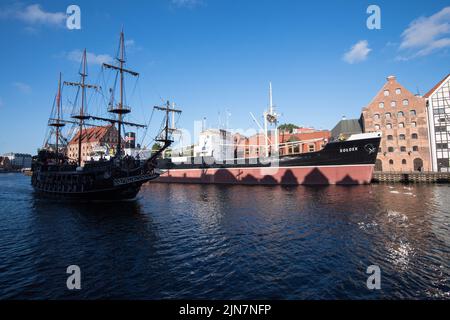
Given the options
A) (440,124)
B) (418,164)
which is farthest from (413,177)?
(440,124)

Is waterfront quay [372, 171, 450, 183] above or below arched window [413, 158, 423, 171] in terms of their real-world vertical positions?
below

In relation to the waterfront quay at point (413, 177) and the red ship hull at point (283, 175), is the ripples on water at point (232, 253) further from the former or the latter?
the waterfront quay at point (413, 177)

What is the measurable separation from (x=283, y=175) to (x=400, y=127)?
3462 cm

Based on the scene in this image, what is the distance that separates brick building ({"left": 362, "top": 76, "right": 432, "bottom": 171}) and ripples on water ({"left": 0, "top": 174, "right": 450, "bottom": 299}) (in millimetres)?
41256

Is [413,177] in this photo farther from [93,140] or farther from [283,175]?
[93,140]

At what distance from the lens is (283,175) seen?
53.0m

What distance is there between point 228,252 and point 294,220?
9054 millimetres

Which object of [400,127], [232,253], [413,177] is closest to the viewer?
[232,253]

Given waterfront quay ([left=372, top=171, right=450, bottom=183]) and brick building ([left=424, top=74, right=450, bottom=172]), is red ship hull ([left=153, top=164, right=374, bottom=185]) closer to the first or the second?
waterfront quay ([left=372, top=171, right=450, bottom=183])

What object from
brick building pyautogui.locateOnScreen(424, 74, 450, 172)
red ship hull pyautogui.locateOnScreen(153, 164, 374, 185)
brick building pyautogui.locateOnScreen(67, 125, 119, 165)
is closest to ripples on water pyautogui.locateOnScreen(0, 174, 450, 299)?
red ship hull pyautogui.locateOnScreen(153, 164, 374, 185)

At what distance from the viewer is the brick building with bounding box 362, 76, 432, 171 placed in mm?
59188

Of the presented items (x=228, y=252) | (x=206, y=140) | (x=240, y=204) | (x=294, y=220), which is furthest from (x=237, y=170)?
(x=228, y=252)
